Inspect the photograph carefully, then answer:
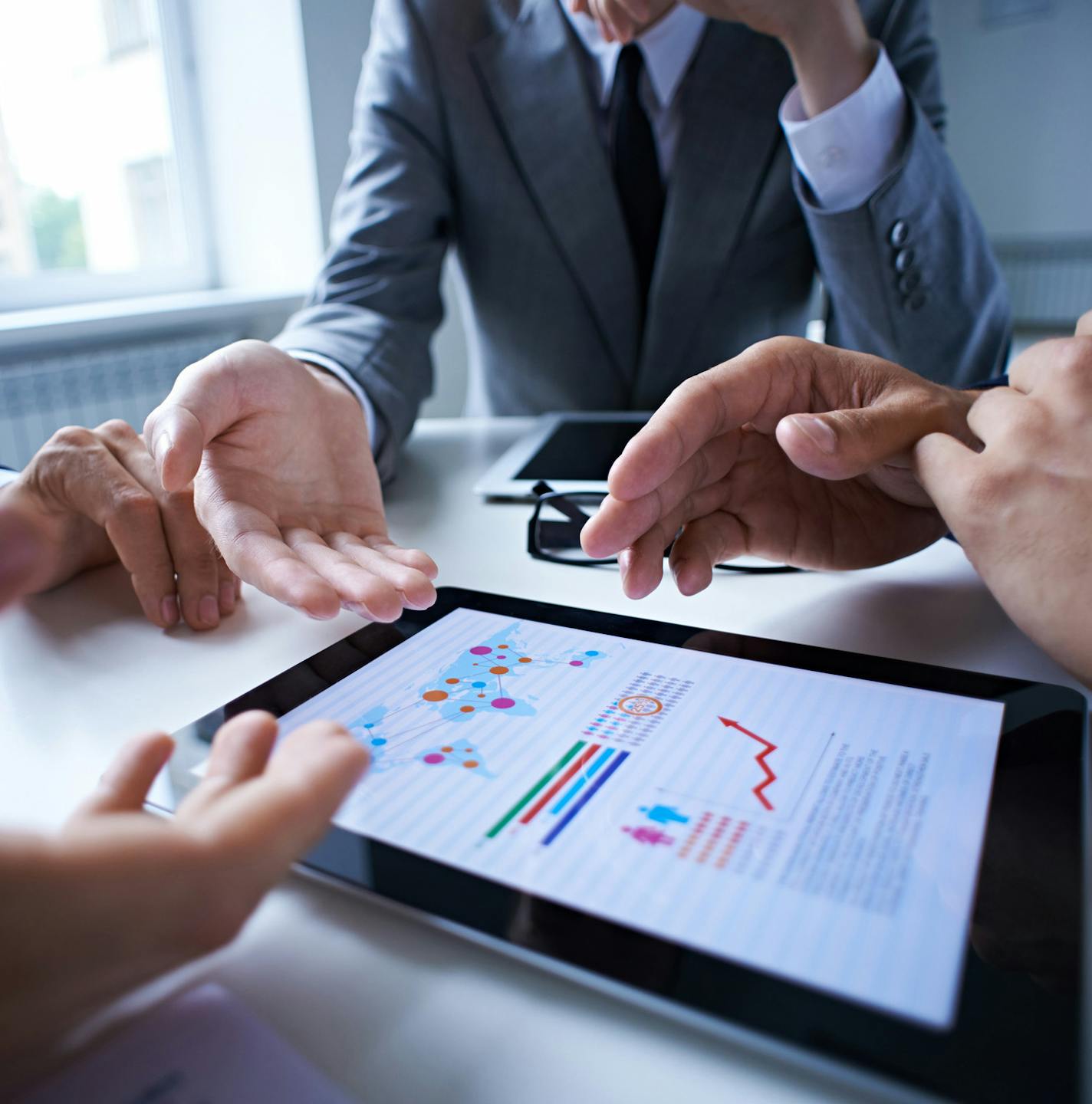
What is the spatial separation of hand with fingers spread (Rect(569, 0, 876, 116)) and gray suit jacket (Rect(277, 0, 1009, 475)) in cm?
8

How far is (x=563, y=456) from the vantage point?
84 cm

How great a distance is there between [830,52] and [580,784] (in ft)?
2.86

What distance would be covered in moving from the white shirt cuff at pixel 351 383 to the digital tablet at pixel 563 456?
4.4 inches

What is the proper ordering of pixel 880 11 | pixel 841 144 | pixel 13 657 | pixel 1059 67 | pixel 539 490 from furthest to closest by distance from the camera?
pixel 1059 67
pixel 880 11
pixel 841 144
pixel 539 490
pixel 13 657

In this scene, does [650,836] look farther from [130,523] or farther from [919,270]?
[919,270]

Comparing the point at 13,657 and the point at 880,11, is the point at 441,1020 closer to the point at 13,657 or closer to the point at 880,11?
the point at 13,657

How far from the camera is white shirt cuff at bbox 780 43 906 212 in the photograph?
887 mm

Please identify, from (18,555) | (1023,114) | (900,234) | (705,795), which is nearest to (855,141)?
(900,234)

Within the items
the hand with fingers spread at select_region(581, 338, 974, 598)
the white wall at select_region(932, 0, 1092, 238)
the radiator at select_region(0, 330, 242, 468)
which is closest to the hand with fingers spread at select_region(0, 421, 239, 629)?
the hand with fingers spread at select_region(581, 338, 974, 598)

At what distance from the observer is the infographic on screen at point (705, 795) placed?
253 mm

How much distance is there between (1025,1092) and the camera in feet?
0.68

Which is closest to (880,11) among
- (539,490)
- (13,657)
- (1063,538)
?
(539,490)

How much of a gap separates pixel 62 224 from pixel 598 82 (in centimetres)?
142

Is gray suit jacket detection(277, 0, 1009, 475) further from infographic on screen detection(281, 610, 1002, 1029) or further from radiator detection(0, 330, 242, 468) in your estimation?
radiator detection(0, 330, 242, 468)
